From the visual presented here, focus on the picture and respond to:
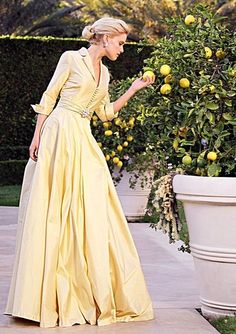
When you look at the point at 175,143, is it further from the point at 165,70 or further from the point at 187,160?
the point at 165,70

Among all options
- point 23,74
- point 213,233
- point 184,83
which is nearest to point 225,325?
point 213,233

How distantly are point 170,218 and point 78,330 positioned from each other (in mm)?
810

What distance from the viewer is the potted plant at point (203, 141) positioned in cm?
451

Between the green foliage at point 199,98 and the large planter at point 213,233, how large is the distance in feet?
0.46

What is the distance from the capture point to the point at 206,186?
4465 mm

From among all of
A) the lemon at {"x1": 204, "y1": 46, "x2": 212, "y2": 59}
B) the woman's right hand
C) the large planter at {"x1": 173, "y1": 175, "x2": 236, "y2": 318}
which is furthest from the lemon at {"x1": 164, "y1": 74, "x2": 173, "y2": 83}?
the woman's right hand

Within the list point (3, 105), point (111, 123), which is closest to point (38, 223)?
point (111, 123)

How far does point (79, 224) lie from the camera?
4621mm

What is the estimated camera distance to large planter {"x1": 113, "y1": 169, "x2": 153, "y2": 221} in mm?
9211

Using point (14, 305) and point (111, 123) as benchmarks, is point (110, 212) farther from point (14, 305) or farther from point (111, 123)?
point (111, 123)

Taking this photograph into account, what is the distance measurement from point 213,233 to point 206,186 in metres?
0.25

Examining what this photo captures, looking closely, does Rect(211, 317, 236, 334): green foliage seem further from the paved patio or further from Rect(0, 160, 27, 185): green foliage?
Rect(0, 160, 27, 185): green foliage

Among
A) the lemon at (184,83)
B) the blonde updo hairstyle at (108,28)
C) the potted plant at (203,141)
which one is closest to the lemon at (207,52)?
the potted plant at (203,141)

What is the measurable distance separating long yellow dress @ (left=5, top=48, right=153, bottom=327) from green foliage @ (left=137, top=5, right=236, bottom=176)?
0.40m
